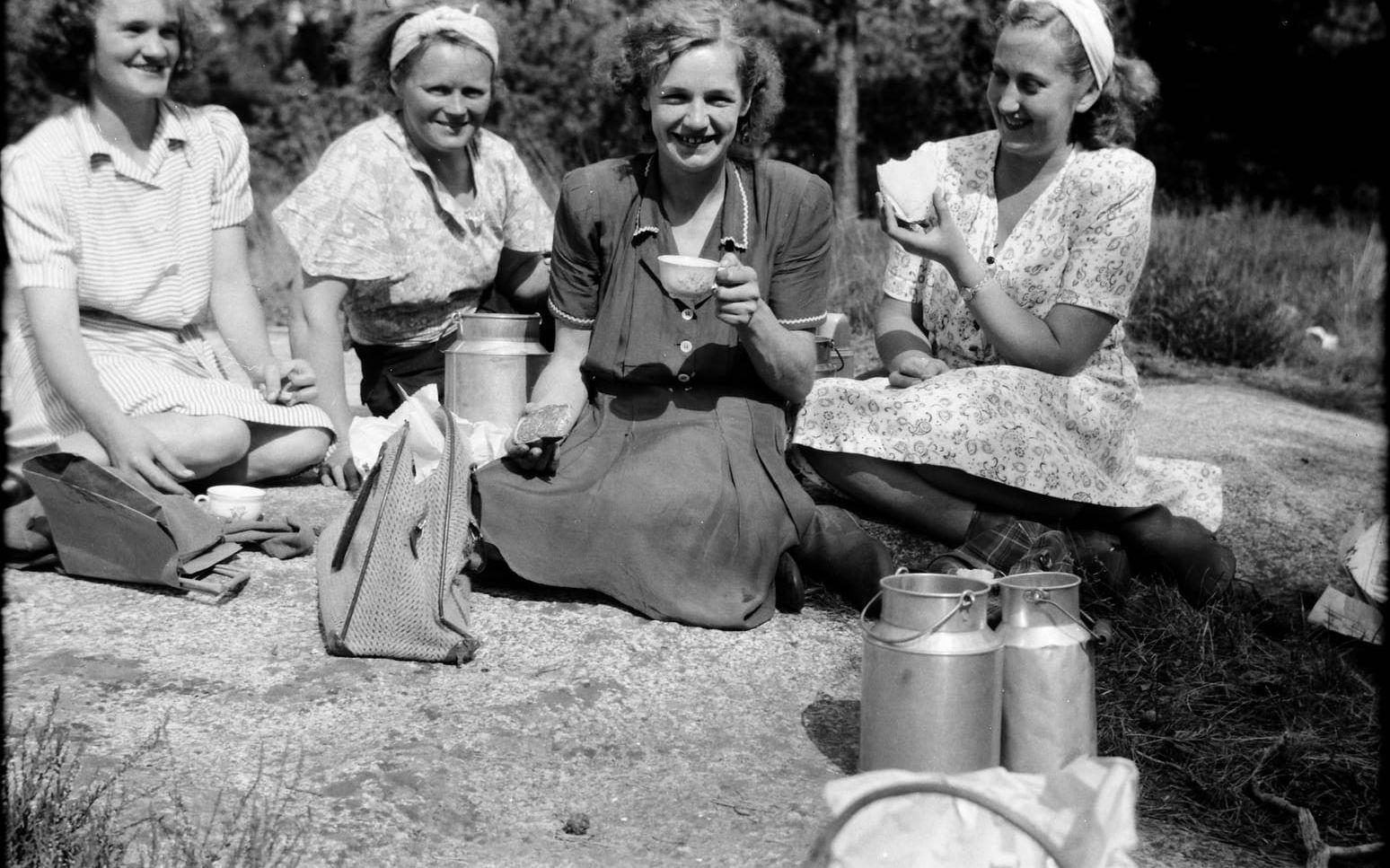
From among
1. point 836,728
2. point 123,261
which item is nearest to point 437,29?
point 123,261

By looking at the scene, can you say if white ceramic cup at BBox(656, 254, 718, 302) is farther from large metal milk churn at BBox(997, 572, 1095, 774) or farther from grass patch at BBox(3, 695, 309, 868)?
grass patch at BBox(3, 695, 309, 868)

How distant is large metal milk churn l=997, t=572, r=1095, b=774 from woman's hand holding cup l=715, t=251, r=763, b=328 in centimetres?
105

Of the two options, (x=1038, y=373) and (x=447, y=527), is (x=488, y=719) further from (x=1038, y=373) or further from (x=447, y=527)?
(x=1038, y=373)

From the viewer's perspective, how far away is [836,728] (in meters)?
3.16

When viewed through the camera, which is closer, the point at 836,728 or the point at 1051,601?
the point at 1051,601

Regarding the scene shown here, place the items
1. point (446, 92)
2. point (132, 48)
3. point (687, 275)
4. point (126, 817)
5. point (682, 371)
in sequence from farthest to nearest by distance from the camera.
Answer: point (446, 92) → point (132, 48) → point (682, 371) → point (687, 275) → point (126, 817)

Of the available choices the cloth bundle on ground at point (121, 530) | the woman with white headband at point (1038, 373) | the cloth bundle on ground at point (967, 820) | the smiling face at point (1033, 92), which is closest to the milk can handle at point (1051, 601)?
the cloth bundle on ground at point (967, 820)

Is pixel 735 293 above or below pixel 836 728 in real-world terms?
above

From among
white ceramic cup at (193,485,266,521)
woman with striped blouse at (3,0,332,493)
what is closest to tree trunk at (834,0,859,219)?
woman with striped blouse at (3,0,332,493)

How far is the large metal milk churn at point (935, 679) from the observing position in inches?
103

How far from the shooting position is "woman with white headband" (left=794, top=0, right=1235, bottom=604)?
3871 millimetres

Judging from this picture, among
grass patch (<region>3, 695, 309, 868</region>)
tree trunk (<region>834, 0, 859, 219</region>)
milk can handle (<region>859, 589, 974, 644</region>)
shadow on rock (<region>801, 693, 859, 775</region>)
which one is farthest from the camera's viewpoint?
tree trunk (<region>834, 0, 859, 219</region>)

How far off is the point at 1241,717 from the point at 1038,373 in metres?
1.13

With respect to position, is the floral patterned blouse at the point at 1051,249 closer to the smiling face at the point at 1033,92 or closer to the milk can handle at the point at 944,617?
the smiling face at the point at 1033,92
